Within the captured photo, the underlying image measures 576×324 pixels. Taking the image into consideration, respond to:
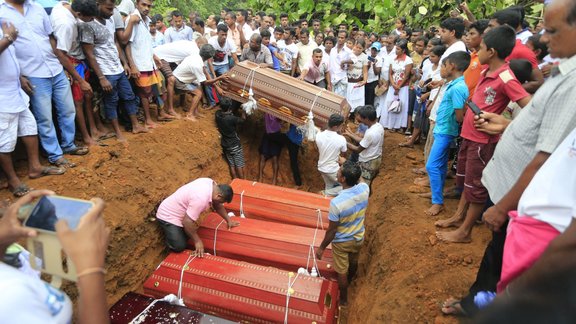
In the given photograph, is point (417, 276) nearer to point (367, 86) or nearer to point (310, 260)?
point (310, 260)

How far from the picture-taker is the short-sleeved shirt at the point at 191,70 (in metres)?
5.84

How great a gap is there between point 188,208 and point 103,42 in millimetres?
2234

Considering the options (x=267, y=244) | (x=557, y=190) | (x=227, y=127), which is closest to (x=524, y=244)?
(x=557, y=190)

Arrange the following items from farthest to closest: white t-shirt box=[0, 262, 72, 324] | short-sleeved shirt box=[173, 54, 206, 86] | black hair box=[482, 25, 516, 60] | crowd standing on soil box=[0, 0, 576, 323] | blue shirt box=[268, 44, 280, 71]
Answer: blue shirt box=[268, 44, 280, 71], short-sleeved shirt box=[173, 54, 206, 86], black hair box=[482, 25, 516, 60], crowd standing on soil box=[0, 0, 576, 323], white t-shirt box=[0, 262, 72, 324]

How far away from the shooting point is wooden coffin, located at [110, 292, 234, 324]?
3145 millimetres

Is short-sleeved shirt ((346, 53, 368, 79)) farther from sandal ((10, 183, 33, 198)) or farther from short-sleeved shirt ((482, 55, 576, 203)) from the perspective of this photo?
sandal ((10, 183, 33, 198))

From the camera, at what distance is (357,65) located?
23.8 ft

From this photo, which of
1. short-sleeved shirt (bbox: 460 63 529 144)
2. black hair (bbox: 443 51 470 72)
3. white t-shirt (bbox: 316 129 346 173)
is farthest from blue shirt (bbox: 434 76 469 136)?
white t-shirt (bbox: 316 129 346 173)

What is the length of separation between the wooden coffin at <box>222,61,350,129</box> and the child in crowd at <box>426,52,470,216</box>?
207 cm

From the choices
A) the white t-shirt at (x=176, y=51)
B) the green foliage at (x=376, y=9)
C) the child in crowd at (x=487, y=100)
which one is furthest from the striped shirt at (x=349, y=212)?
the green foliage at (x=376, y=9)

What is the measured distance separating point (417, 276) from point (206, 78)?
4529 millimetres

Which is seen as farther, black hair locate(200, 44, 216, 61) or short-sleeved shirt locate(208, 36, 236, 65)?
short-sleeved shirt locate(208, 36, 236, 65)

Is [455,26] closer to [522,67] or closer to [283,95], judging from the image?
[522,67]

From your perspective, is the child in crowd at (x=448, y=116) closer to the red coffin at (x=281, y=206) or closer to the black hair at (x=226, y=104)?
the red coffin at (x=281, y=206)
